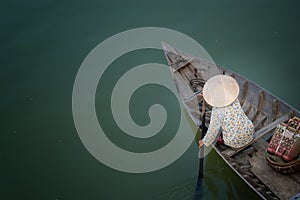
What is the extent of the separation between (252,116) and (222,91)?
0.96m

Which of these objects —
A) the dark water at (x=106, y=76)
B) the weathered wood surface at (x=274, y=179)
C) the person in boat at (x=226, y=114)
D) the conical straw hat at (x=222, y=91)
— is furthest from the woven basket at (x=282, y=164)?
the conical straw hat at (x=222, y=91)

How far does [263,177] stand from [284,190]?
0.20 meters

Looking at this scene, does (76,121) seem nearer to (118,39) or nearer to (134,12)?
(118,39)

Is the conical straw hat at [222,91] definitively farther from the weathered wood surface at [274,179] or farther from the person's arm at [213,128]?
the weathered wood surface at [274,179]

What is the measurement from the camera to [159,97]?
13.9 feet

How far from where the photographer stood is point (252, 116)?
3453 mm

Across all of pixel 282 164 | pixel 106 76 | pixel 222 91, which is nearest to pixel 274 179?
pixel 282 164

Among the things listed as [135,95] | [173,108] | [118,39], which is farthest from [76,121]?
[118,39]

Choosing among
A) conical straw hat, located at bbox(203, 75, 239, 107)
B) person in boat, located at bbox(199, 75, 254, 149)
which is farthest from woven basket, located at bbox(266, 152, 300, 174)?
conical straw hat, located at bbox(203, 75, 239, 107)

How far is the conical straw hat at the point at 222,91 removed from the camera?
2.64 meters

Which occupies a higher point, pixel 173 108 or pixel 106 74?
pixel 106 74

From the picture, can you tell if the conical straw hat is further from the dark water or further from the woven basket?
the dark water

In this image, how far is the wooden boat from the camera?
284cm

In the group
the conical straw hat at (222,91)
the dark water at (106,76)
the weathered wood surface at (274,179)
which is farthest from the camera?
the dark water at (106,76)
